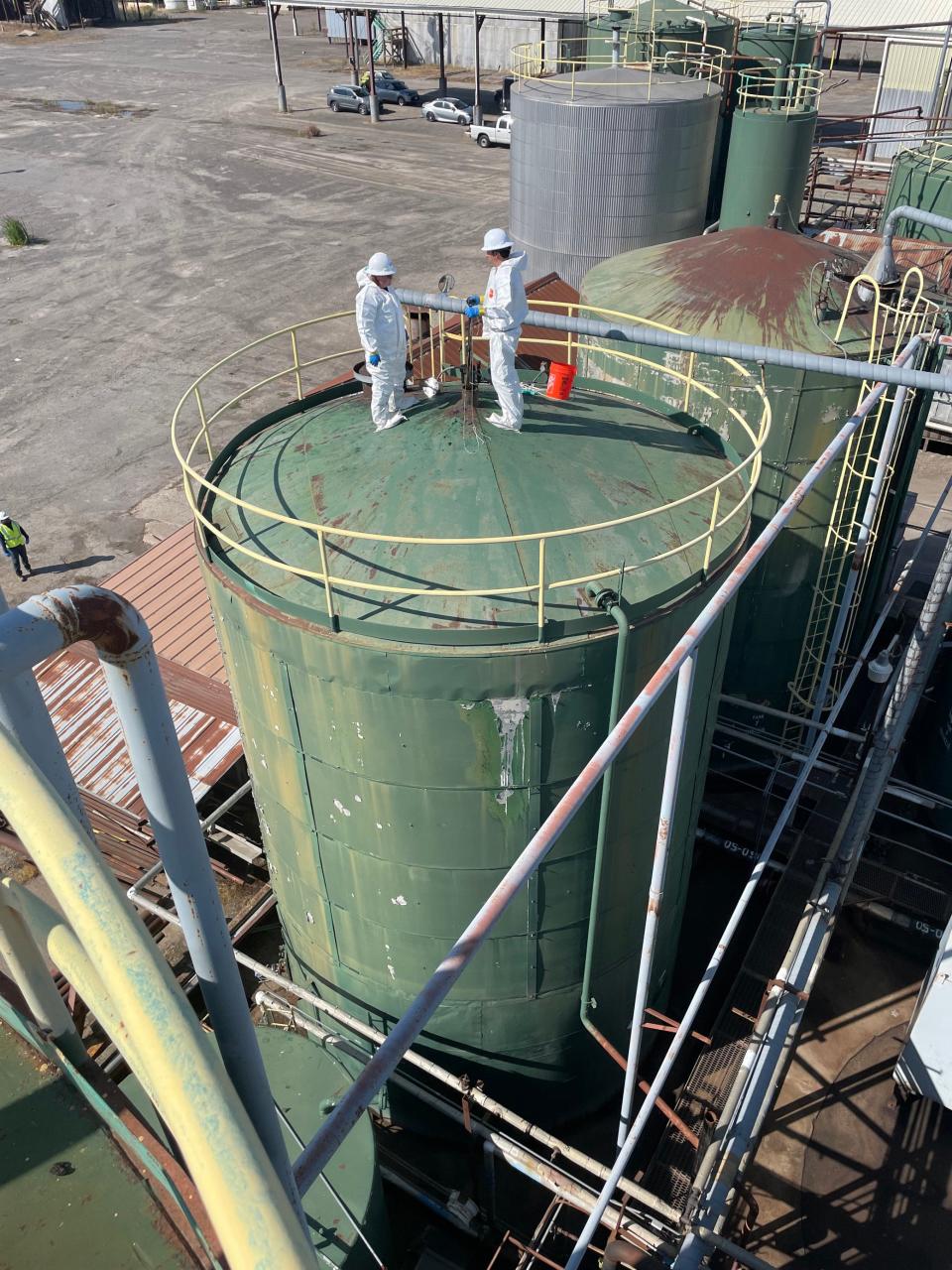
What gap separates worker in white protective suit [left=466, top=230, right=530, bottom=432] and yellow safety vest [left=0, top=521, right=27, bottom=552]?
14.4 m

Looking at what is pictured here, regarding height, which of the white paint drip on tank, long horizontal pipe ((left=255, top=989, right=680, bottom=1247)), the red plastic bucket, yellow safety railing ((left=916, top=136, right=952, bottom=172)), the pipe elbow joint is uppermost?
the pipe elbow joint

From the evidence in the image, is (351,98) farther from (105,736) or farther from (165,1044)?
(165,1044)

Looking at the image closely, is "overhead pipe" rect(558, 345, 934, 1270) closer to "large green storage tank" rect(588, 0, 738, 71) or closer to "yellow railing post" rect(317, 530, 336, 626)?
"yellow railing post" rect(317, 530, 336, 626)

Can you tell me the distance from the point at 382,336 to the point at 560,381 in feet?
5.31

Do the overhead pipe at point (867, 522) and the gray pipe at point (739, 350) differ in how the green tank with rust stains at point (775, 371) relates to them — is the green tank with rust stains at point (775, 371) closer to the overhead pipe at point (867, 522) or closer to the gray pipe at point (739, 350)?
the overhead pipe at point (867, 522)

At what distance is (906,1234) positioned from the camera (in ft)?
32.6

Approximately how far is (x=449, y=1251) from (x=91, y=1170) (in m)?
6.60

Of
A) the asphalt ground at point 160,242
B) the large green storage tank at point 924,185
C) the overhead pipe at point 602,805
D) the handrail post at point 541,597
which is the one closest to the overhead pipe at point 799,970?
the overhead pipe at point 602,805

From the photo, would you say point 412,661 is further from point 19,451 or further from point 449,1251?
point 19,451

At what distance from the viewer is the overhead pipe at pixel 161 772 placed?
315 cm

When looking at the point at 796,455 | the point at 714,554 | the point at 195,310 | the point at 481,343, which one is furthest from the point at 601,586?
the point at 195,310

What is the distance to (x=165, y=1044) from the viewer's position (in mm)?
2570

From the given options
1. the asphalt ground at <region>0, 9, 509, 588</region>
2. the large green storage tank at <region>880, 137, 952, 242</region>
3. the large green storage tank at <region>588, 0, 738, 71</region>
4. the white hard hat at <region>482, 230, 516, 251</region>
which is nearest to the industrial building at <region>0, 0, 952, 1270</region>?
the white hard hat at <region>482, 230, 516, 251</region>

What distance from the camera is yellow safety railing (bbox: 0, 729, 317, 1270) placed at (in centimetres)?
244
